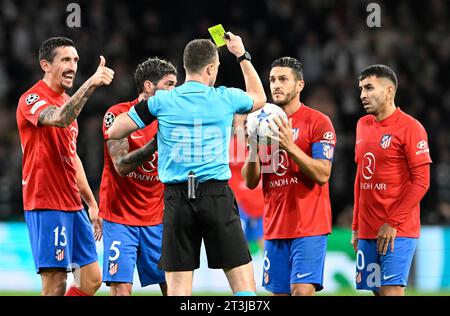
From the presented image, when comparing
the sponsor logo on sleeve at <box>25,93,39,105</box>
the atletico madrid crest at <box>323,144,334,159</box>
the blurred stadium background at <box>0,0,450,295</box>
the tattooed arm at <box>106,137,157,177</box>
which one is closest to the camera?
the tattooed arm at <box>106,137,157,177</box>

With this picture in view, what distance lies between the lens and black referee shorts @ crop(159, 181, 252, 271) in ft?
19.1

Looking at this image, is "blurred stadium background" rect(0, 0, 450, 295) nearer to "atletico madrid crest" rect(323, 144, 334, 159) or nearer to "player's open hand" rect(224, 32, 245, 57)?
"atletico madrid crest" rect(323, 144, 334, 159)

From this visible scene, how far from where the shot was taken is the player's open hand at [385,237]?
22.9 ft

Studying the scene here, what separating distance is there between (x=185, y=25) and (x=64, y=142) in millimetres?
9064

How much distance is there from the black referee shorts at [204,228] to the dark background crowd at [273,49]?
6.98m

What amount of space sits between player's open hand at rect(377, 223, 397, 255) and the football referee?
155 cm

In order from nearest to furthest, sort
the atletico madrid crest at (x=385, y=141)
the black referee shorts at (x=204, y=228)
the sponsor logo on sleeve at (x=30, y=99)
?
the black referee shorts at (x=204, y=228) < the sponsor logo on sleeve at (x=30, y=99) < the atletico madrid crest at (x=385, y=141)

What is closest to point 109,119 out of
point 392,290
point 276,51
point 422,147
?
point 422,147

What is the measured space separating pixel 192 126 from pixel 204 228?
0.70 m

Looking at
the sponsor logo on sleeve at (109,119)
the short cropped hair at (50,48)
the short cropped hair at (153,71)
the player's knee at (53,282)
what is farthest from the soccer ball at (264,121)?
the player's knee at (53,282)

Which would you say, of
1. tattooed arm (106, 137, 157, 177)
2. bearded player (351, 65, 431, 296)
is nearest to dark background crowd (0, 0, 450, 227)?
bearded player (351, 65, 431, 296)

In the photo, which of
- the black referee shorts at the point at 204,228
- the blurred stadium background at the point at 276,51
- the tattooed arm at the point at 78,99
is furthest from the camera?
the blurred stadium background at the point at 276,51

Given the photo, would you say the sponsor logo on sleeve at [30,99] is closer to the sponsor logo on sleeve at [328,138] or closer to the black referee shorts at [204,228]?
the black referee shorts at [204,228]
